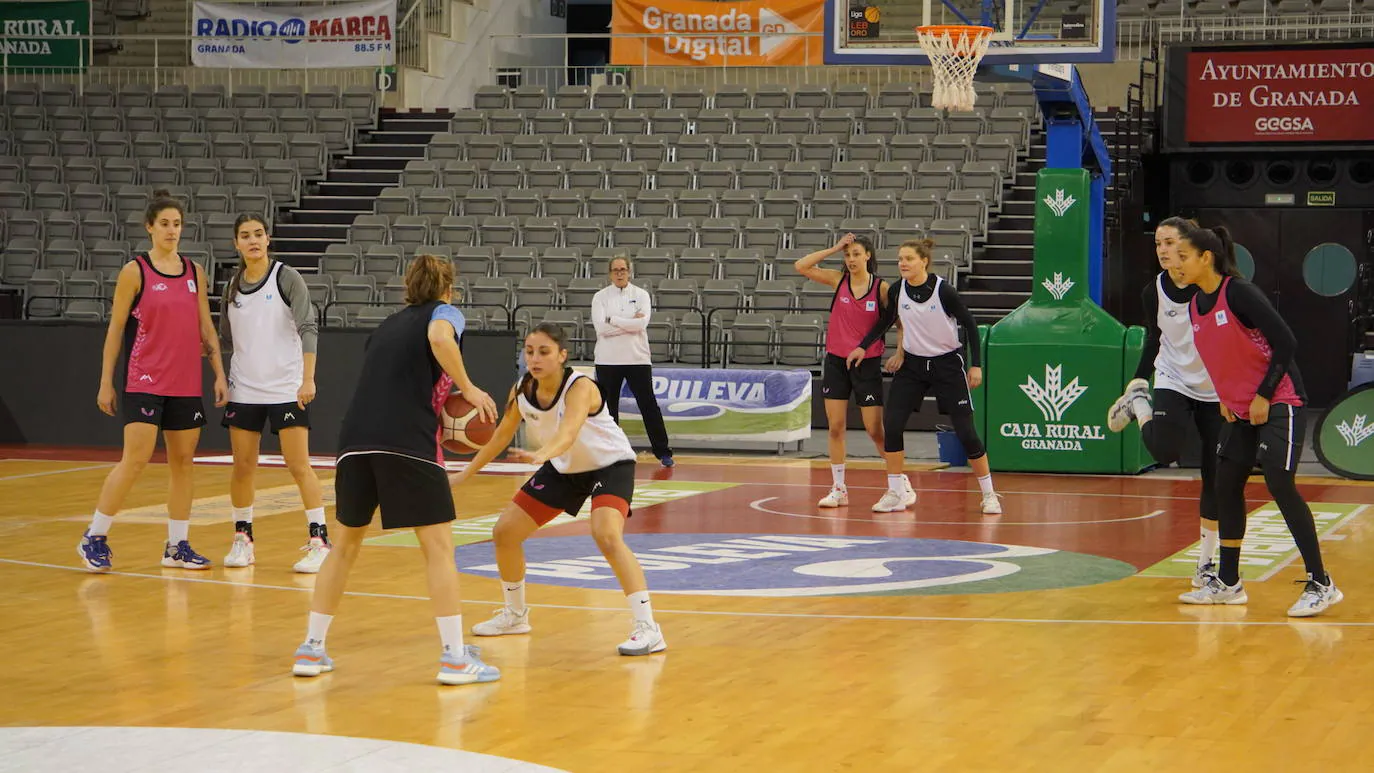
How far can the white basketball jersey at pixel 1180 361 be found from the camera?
27.7ft

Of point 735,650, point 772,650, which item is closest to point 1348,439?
point 772,650

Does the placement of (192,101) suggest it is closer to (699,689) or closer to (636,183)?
(636,183)

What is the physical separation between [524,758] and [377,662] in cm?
172

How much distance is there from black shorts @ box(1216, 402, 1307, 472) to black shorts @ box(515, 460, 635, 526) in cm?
289

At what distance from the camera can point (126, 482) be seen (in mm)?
9289

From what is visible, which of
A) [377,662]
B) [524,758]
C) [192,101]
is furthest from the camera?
[192,101]

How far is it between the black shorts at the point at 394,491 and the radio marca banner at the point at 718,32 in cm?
1858

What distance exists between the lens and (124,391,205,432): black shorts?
9.27 meters

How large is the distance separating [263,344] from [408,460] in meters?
3.03

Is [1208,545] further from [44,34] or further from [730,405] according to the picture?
[44,34]

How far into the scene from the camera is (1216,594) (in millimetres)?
8359

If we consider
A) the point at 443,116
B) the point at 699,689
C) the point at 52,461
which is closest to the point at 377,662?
the point at 699,689

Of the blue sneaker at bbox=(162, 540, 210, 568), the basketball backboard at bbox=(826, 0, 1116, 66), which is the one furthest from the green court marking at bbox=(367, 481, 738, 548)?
the basketball backboard at bbox=(826, 0, 1116, 66)

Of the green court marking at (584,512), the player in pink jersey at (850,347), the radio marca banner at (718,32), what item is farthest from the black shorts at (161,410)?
the radio marca banner at (718,32)
